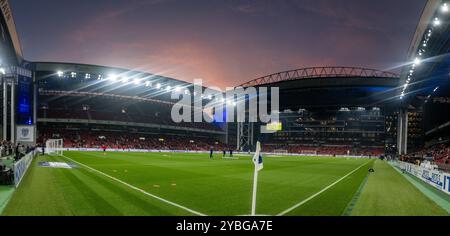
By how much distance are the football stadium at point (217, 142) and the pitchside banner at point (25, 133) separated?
0.14 meters

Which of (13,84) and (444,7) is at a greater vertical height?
(444,7)

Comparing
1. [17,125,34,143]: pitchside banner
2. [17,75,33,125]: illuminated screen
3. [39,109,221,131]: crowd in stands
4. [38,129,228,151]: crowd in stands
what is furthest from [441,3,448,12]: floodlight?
[39,109,221,131]: crowd in stands

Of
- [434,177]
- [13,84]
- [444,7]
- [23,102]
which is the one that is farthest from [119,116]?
[434,177]

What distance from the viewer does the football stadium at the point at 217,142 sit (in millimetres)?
12117

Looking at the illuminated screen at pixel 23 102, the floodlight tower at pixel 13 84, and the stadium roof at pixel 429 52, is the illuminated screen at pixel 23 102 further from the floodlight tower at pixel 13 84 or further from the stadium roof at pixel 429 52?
the stadium roof at pixel 429 52

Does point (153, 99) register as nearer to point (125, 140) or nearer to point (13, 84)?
point (125, 140)

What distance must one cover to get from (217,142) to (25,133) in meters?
64.4

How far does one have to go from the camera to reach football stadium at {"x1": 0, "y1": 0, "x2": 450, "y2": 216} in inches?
477

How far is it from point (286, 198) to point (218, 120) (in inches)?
3550

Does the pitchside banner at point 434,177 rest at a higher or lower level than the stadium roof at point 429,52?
lower

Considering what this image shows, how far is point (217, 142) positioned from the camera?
99.5m

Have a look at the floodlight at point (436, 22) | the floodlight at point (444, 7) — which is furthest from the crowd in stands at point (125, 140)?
the floodlight at point (444, 7)
